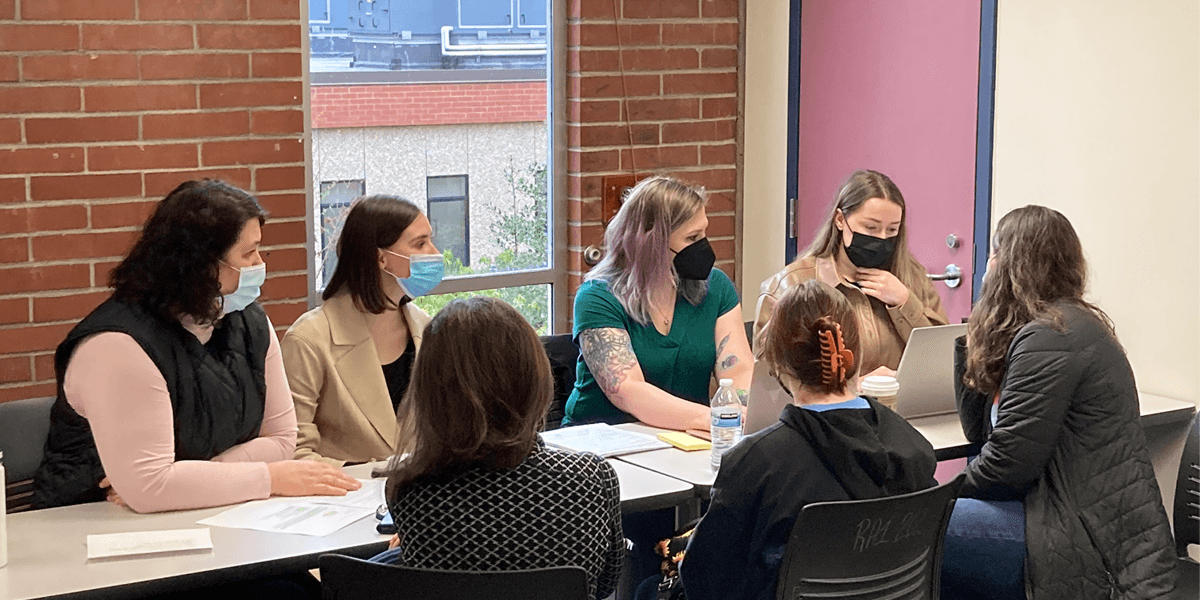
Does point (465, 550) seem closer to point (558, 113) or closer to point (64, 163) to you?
point (64, 163)

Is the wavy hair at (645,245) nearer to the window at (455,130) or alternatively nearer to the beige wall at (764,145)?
the window at (455,130)

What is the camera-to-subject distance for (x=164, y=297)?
2.45 metres

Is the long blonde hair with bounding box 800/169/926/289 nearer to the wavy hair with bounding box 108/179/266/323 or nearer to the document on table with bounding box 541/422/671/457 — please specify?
the document on table with bounding box 541/422/671/457

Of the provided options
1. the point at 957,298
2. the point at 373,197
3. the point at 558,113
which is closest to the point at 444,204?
the point at 558,113

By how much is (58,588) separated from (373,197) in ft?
4.21

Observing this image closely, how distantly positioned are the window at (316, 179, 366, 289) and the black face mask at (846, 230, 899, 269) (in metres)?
1.62

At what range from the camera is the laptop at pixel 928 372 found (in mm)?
2988

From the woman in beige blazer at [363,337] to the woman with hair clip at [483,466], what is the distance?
94 cm

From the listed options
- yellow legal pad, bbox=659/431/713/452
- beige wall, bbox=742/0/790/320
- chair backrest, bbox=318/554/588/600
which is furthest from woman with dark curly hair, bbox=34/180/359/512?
beige wall, bbox=742/0/790/320

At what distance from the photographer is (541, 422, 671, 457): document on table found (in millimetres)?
2801

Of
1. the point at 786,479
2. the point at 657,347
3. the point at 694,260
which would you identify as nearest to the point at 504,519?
the point at 786,479

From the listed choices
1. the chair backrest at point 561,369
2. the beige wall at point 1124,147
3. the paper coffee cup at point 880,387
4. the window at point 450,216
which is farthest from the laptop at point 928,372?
the window at point 450,216

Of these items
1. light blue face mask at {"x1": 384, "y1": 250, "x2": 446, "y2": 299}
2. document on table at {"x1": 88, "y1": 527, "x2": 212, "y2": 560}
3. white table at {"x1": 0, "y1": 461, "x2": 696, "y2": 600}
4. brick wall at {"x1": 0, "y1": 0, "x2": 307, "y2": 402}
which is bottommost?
white table at {"x1": 0, "y1": 461, "x2": 696, "y2": 600}

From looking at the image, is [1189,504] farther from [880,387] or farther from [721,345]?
[721,345]
